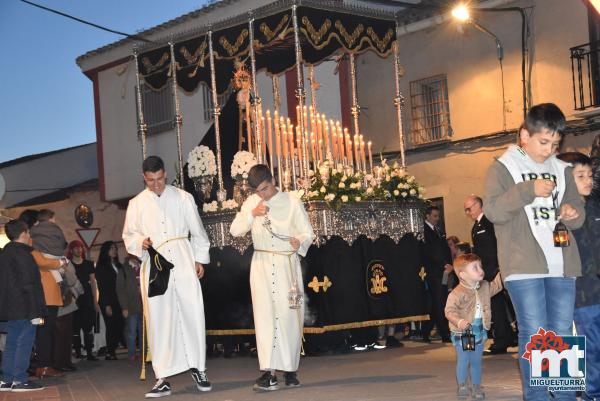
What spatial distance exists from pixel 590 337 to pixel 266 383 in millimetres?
3526

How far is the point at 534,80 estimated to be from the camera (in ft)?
67.8

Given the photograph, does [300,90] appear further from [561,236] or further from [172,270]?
[561,236]

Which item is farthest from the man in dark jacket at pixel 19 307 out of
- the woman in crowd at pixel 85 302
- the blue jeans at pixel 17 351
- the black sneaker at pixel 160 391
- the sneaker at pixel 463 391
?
the sneaker at pixel 463 391

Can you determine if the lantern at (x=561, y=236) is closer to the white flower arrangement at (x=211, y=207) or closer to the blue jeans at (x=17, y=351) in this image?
the blue jeans at (x=17, y=351)

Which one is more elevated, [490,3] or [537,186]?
[490,3]

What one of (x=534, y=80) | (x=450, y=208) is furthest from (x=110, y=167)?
(x=534, y=80)

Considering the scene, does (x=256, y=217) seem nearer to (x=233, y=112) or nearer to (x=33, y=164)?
(x=233, y=112)

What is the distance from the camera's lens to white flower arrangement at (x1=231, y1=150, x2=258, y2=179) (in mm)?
13539

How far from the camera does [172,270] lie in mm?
9977

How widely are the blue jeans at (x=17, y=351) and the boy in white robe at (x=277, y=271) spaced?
125 inches

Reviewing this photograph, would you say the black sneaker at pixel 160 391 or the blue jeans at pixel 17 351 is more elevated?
the blue jeans at pixel 17 351

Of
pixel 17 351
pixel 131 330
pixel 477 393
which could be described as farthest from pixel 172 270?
pixel 131 330

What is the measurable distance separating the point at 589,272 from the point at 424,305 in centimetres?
662

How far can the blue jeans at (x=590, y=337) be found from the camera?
22.1 feet
